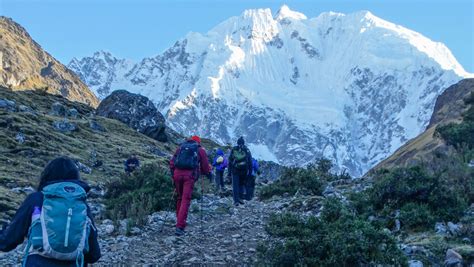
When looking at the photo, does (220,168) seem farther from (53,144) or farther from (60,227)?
(60,227)

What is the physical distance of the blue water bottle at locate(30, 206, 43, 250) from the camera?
5.46 metres

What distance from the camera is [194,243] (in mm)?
11078

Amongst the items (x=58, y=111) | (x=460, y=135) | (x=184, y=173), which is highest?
(x=58, y=111)

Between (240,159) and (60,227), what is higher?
(240,159)

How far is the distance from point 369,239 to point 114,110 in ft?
165

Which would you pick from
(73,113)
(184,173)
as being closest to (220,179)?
(184,173)

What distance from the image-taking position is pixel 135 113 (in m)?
56.7

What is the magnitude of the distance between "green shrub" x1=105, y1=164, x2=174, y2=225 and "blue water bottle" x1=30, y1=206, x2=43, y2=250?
702 centimetres

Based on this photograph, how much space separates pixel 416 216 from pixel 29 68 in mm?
147973

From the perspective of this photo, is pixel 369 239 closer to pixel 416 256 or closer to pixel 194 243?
pixel 416 256

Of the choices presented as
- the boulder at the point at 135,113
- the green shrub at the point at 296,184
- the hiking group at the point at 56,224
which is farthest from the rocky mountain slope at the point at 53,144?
the hiking group at the point at 56,224

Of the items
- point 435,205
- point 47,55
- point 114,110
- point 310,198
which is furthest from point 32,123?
point 47,55

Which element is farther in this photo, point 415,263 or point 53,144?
point 53,144

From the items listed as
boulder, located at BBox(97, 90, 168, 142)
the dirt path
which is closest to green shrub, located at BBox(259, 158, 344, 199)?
the dirt path
